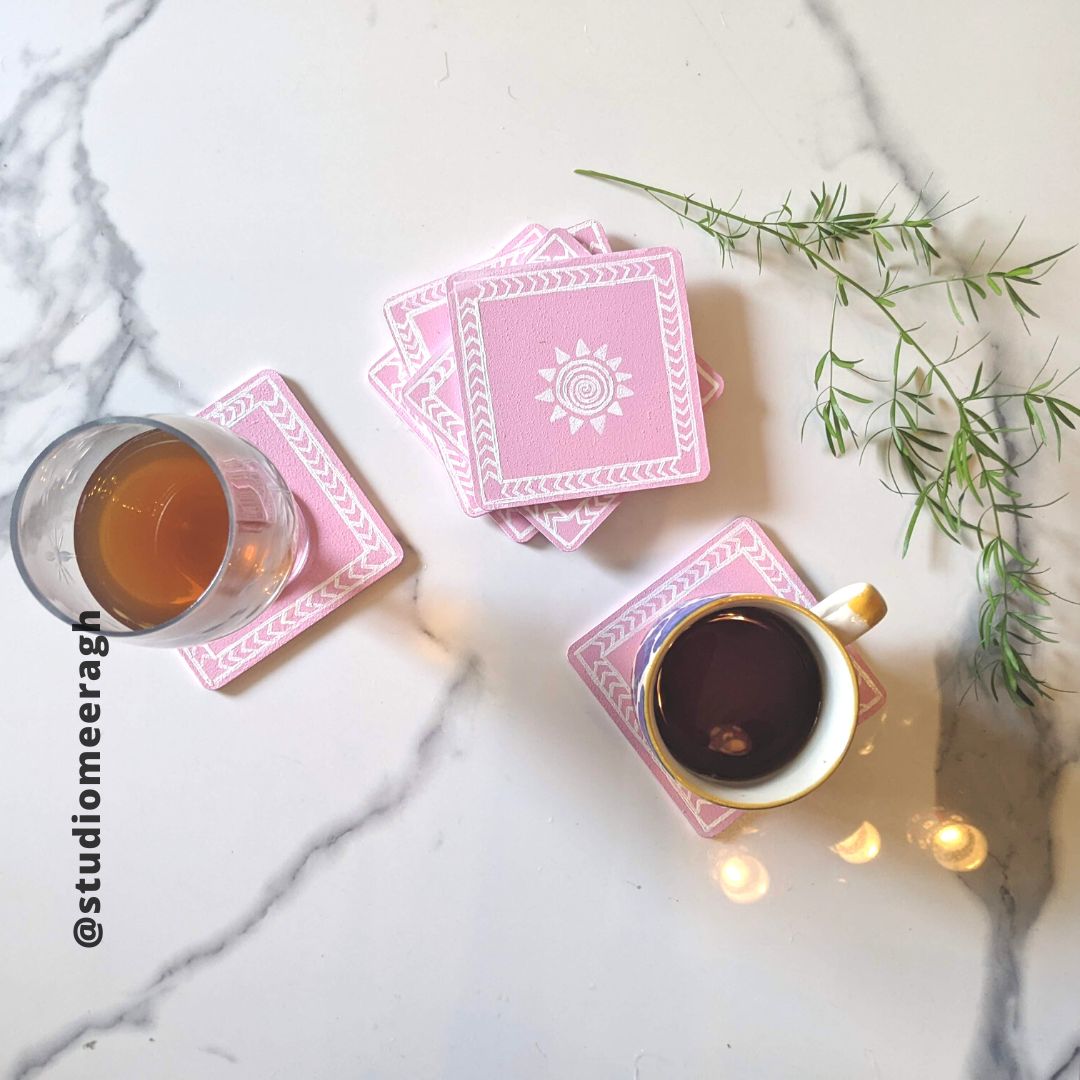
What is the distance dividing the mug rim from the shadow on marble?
13 cm

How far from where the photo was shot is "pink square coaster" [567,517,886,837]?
0.75 metres

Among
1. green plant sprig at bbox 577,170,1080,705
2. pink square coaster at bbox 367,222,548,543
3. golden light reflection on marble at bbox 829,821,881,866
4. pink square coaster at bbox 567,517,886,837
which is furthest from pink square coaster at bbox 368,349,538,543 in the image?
golden light reflection on marble at bbox 829,821,881,866

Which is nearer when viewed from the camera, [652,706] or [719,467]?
[652,706]

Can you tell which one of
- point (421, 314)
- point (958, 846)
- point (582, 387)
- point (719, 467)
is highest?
point (421, 314)

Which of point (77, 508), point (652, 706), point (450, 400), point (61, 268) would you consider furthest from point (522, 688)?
point (61, 268)

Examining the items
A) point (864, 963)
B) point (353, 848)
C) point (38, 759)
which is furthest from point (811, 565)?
point (38, 759)

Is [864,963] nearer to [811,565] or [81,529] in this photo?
[811,565]

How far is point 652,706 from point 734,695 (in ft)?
0.30

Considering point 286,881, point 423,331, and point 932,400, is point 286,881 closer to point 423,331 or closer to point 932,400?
point 423,331

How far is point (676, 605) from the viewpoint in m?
0.75

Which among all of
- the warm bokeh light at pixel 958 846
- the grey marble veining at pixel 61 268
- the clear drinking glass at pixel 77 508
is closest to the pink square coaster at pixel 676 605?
the warm bokeh light at pixel 958 846

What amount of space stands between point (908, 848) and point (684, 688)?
0.25 metres

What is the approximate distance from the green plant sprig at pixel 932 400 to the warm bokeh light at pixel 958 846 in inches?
4.7

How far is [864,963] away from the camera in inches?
29.9
